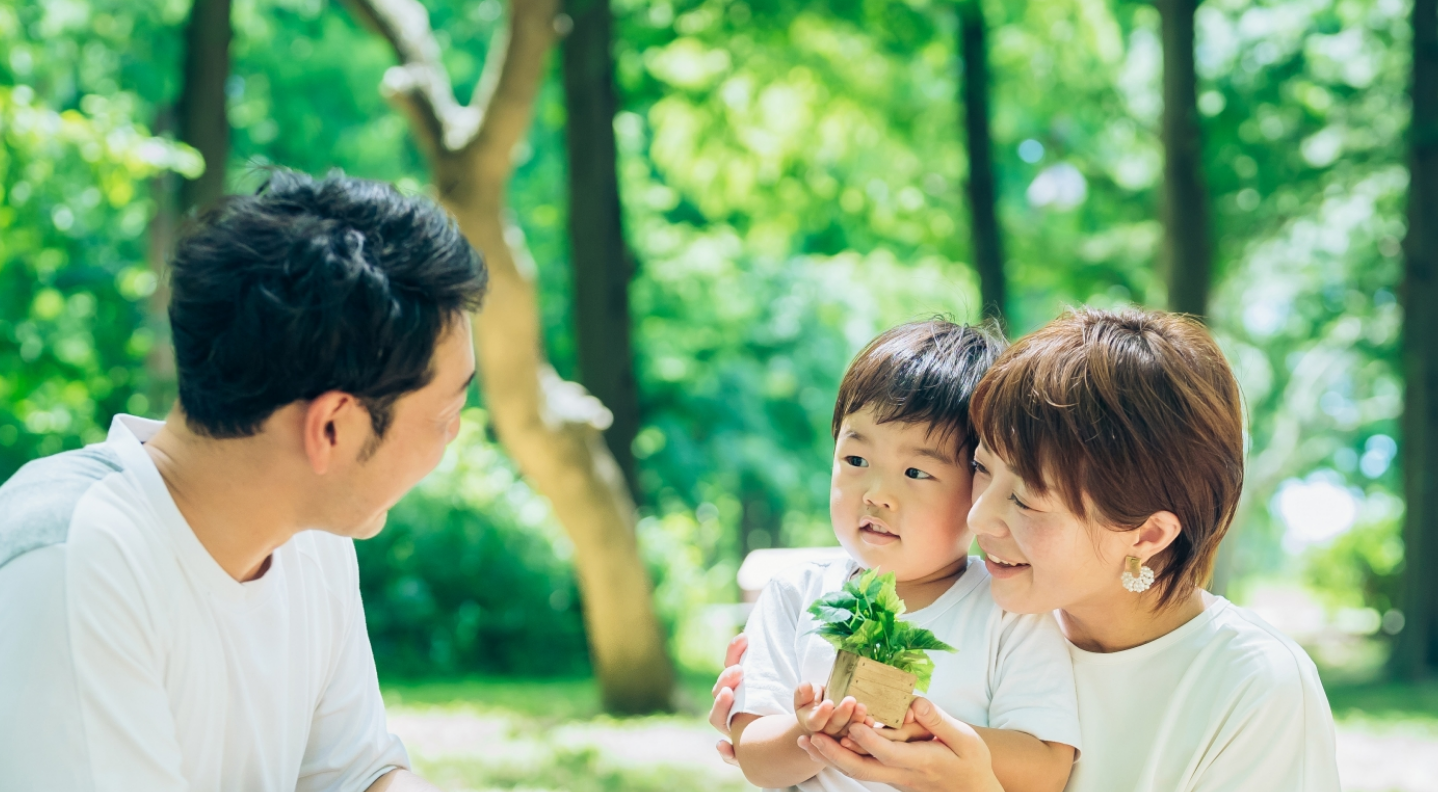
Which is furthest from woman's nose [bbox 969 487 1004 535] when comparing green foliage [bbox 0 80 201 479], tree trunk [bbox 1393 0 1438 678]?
tree trunk [bbox 1393 0 1438 678]

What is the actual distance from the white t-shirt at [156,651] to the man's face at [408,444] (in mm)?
158

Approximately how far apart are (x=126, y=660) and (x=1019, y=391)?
4.83 feet

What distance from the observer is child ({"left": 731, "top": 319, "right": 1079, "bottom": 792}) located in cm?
212

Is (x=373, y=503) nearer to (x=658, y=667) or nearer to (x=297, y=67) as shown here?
(x=658, y=667)

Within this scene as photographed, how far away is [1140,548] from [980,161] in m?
Result: 10.6

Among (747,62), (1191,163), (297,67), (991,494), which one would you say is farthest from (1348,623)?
(991,494)

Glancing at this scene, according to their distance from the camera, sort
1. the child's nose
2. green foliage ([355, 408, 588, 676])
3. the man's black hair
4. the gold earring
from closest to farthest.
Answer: the man's black hair → the gold earring → the child's nose → green foliage ([355, 408, 588, 676])

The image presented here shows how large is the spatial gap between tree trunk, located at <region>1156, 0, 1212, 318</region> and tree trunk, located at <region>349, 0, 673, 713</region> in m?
5.41

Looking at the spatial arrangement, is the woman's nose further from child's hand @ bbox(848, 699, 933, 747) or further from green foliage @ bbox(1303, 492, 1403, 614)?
green foliage @ bbox(1303, 492, 1403, 614)

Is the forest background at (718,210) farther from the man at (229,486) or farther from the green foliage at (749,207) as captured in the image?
the man at (229,486)

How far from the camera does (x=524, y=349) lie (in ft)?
23.4

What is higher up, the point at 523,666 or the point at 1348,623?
the point at 523,666

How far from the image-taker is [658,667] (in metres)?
8.59

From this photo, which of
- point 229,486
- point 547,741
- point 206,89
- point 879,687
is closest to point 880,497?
point 879,687
